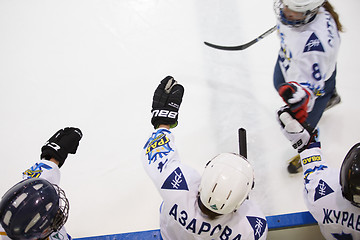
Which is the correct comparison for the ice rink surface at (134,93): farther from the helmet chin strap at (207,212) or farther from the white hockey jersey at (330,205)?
the helmet chin strap at (207,212)

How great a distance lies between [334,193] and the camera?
1219 millimetres

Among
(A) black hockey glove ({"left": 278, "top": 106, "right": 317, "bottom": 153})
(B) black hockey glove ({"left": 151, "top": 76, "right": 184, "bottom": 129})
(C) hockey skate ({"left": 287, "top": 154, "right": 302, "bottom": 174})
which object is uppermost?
(B) black hockey glove ({"left": 151, "top": 76, "right": 184, "bottom": 129})

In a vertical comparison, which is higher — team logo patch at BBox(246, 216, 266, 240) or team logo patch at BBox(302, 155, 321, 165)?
team logo patch at BBox(302, 155, 321, 165)

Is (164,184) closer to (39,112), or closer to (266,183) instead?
(266,183)

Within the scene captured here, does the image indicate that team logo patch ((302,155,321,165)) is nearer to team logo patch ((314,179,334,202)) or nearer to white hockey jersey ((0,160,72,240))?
team logo patch ((314,179,334,202))

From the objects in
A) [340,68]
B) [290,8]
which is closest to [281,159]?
[340,68]

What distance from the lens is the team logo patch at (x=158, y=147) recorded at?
4.02 ft

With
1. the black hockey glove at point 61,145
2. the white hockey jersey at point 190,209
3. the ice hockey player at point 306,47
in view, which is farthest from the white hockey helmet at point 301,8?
the black hockey glove at point 61,145

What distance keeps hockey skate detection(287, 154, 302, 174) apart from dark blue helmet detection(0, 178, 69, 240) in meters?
1.39

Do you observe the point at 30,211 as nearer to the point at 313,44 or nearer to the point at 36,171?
the point at 36,171

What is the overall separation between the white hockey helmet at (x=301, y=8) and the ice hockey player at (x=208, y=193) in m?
0.71

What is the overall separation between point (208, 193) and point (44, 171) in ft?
2.42

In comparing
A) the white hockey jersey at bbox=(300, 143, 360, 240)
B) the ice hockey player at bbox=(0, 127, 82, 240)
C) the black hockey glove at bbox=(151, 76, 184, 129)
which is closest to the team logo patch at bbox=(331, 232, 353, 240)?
the white hockey jersey at bbox=(300, 143, 360, 240)

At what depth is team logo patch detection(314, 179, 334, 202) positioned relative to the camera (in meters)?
1.24
